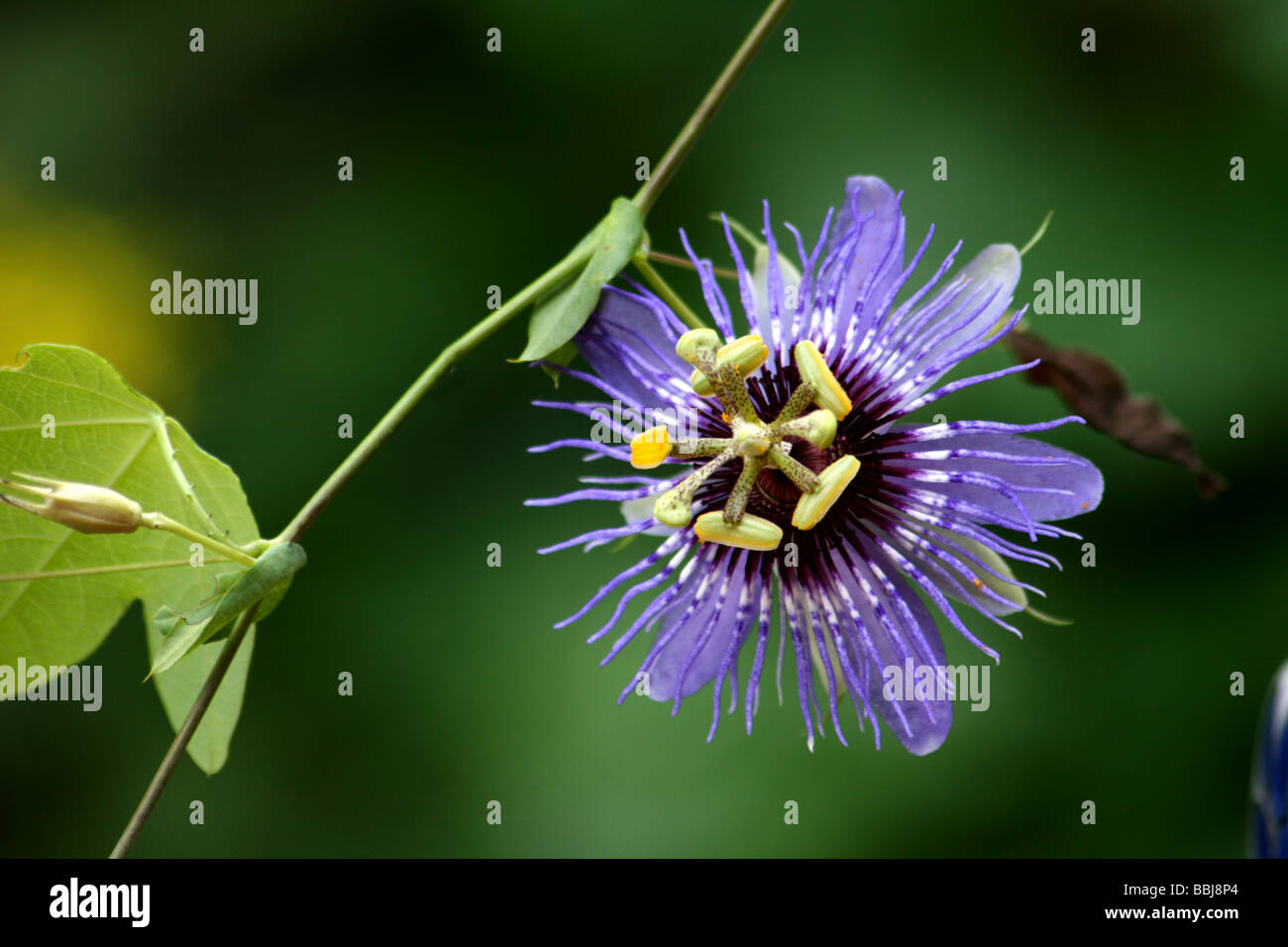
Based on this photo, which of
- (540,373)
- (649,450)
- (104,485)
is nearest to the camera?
(649,450)

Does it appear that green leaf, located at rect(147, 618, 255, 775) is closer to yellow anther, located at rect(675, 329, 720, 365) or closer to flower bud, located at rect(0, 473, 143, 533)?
flower bud, located at rect(0, 473, 143, 533)

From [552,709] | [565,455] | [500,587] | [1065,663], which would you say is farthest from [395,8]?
[1065,663]

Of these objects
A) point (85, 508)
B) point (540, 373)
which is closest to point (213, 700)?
point (85, 508)

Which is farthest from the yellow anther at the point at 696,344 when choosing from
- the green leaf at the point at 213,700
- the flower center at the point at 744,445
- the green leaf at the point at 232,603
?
the green leaf at the point at 213,700

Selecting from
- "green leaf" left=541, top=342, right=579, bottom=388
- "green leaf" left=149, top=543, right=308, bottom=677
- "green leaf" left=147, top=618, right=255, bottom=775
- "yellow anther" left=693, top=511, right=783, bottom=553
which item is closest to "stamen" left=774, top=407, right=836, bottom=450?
"yellow anther" left=693, top=511, right=783, bottom=553

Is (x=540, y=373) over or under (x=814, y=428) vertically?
over

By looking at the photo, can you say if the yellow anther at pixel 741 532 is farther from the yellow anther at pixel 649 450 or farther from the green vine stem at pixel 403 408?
the green vine stem at pixel 403 408

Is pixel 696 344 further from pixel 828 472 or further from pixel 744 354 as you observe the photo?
pixel 828 472

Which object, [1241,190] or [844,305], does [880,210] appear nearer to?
[844,305]
